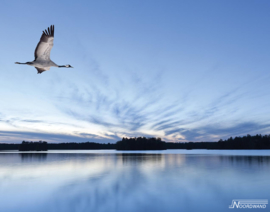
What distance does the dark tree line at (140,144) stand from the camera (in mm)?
188250

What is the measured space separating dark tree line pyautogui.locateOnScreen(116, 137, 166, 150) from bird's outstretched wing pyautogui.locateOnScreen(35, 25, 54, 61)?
176m

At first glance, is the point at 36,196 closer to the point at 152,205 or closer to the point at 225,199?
the point at 152,205

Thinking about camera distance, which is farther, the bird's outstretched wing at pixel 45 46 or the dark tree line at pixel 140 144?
the dark tree line at pixel 140 144

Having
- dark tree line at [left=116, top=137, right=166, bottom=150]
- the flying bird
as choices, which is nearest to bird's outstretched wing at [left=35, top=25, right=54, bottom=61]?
the flying bird

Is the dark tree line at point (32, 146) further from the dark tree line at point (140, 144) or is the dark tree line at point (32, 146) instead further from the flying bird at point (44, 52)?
the flying bird at point (44, 52)

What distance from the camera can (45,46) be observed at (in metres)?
14.1

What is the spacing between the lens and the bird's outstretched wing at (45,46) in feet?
44.8

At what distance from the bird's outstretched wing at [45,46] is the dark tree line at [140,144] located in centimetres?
17642

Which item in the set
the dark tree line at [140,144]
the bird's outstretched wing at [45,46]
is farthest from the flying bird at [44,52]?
the dark tree line at [140,144]

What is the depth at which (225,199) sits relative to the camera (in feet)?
55.8

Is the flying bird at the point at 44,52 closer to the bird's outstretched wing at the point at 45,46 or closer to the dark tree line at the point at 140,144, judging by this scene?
the bird's outstretched wing at the point at 45,46

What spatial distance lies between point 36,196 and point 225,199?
1323cm

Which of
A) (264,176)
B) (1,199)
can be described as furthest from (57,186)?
(264,176)

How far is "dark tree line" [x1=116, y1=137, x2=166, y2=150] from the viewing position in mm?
188250
